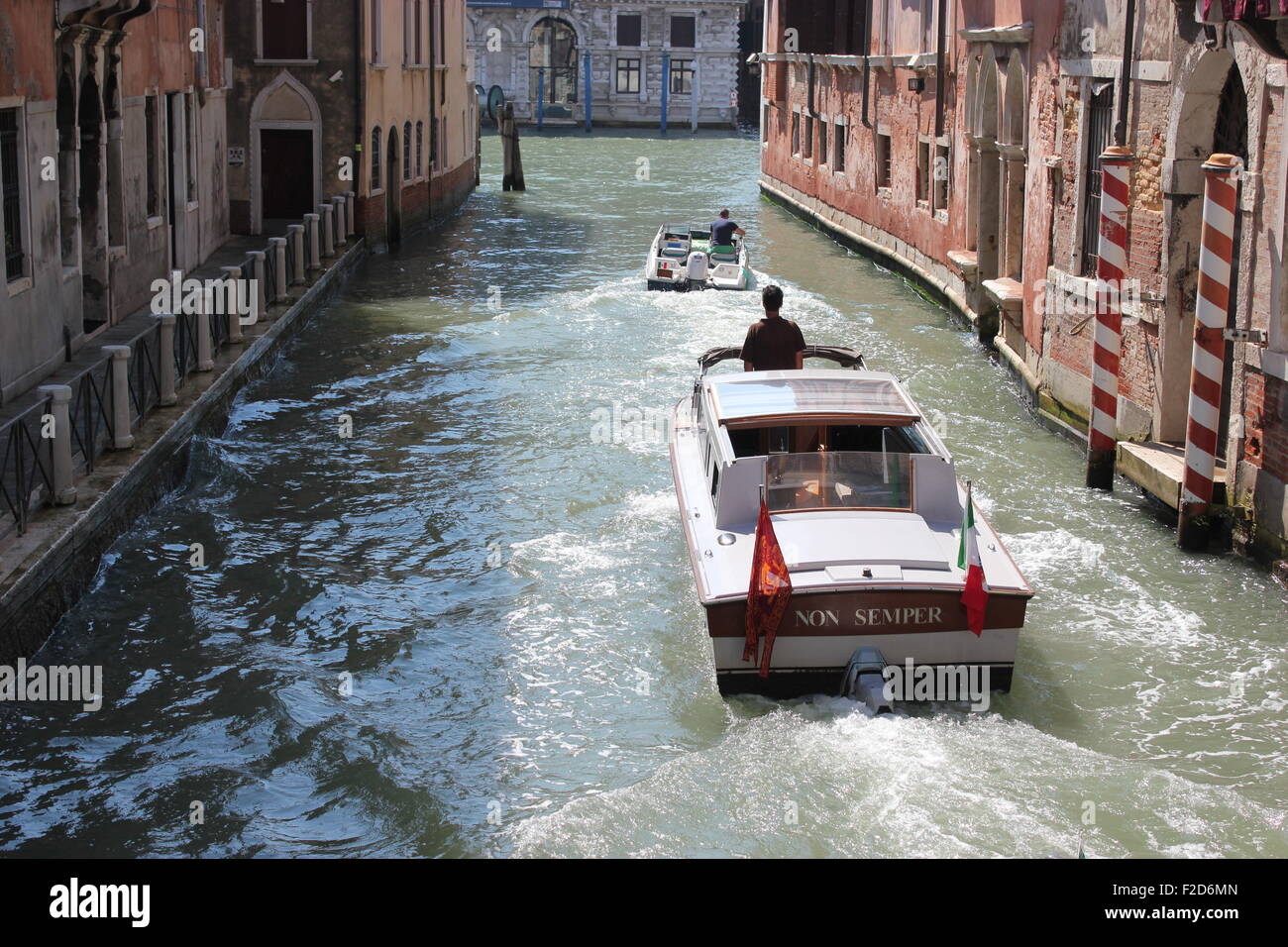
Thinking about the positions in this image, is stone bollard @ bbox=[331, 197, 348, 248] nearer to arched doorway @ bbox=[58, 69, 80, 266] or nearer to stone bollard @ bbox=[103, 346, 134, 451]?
arched doorway @ bbox=[58, 69, 80, 266]

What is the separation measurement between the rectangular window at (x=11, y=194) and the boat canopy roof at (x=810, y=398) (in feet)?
19.5

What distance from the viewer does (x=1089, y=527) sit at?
11.4 m

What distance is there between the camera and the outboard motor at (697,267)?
21.5m

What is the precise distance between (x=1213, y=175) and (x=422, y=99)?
22537 mm

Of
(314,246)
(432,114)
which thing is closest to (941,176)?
(314,246)

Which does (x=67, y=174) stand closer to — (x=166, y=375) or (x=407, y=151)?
(x=166, y=375)

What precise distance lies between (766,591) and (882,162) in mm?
20731

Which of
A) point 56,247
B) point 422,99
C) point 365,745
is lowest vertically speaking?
point 365,745

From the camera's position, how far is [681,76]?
67375 millimetres

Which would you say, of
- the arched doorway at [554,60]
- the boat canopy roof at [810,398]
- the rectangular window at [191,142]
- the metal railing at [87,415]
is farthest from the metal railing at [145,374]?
the arched doorway at [554,60]

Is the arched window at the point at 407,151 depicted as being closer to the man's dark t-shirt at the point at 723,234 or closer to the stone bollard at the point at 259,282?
the man's dark t-shirt at the point at 723,234
